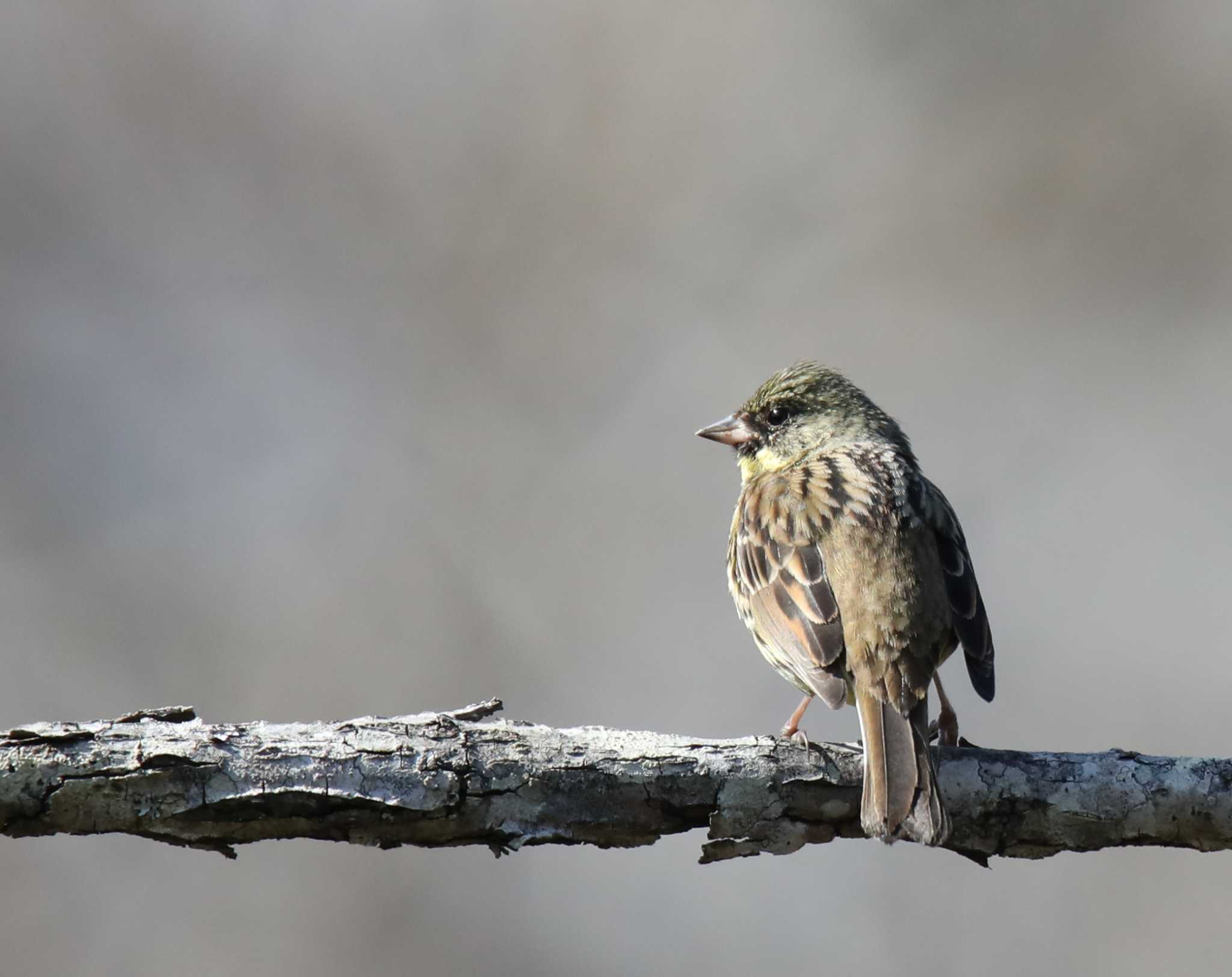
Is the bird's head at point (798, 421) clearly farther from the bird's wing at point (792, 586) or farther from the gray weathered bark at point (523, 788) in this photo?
the gray weathered bark at point (523, 788)

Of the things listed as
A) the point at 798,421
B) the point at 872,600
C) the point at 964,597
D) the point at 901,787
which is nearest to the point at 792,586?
the point at 872,600

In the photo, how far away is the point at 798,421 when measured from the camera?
18.3 feet

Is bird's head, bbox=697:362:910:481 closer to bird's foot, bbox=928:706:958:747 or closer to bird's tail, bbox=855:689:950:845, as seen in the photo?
bird's foot, bbox=928:706:958:747

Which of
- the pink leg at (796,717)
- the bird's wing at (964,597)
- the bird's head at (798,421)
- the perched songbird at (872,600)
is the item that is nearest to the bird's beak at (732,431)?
the bird's head at (798,421)

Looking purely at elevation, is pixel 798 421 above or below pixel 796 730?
above

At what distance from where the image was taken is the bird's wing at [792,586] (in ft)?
13.0

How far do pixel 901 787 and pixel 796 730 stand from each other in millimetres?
872

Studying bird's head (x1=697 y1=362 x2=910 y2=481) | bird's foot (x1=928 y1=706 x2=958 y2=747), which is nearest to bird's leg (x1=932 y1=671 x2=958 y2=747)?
bird's foot (x1=928 y1=706 x2=958 y2=747)

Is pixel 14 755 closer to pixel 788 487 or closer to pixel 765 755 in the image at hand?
pixel 765 755

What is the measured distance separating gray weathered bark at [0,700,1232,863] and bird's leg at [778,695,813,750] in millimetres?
26

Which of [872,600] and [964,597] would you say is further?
[964,597]

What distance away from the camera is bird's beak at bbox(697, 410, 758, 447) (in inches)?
223

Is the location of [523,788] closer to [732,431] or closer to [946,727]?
[946,727]

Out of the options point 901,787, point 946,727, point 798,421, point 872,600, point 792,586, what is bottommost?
point 901,787
